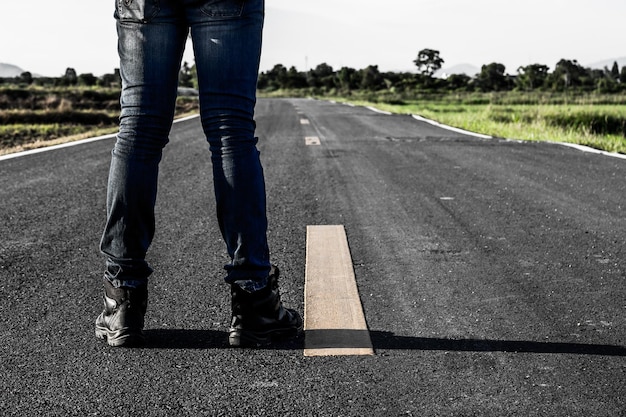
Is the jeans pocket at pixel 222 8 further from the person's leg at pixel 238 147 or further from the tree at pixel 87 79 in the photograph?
the tree at pixel 87 79

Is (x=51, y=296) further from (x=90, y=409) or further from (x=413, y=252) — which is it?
(x=413, y=252)

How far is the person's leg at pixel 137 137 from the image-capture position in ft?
7.33

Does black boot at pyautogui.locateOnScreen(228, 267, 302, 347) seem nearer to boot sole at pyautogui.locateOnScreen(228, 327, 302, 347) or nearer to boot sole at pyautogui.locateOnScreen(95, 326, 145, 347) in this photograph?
boot sole at pyautogui.locateOnScreen(228, 327, 302, 347)

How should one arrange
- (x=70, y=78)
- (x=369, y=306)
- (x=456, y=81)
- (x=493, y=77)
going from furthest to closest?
1. (x=493, y=77)
2. (x=456, y=81)
3. (x=70, y=78)
4. (x=369, y=306)

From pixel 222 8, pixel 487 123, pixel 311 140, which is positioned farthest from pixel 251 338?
pixel 487 123

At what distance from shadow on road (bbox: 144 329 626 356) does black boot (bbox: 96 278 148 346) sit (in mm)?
62

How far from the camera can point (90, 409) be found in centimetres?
171

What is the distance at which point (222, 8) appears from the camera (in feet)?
7.20

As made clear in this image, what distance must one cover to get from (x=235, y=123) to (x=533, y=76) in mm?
145718

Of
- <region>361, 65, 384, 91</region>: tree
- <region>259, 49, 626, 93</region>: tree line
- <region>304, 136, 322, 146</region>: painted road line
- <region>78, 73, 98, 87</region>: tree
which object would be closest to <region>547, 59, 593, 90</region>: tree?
<region>259, 49, 626, 93</region>: tree line

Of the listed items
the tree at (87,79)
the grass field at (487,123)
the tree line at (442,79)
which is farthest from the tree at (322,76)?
the grass field at (487,123)

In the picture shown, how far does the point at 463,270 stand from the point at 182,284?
1171 millimetres

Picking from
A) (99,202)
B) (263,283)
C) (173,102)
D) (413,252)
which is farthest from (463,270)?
(99,202)

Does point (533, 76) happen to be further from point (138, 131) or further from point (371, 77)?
point (138, 131)
